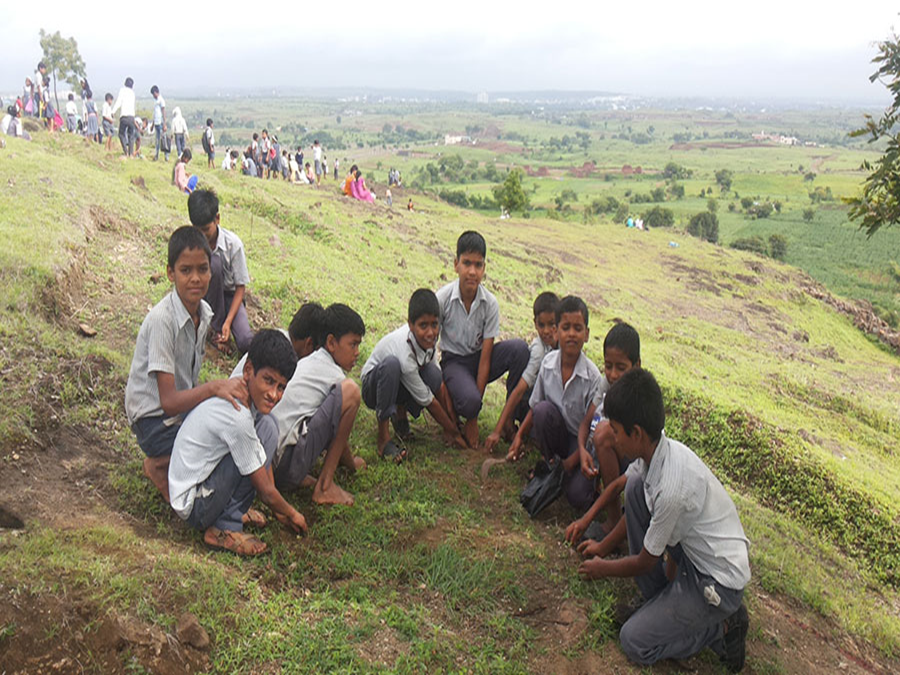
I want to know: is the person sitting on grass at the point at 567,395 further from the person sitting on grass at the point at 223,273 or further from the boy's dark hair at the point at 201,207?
the boy's dark hair at the point at 201,207

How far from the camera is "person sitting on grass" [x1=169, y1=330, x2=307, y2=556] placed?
3.55m

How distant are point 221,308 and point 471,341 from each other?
233cm

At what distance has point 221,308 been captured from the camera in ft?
19.8


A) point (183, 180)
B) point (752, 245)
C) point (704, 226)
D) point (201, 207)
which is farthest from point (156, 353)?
point (704, 226)

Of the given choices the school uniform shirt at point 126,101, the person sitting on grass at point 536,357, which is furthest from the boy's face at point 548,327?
the school uniform shirt at point 126,101

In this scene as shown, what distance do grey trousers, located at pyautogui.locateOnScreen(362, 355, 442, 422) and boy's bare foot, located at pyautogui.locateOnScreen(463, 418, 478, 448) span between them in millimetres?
421

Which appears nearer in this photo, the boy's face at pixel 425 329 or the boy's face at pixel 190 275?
the boy's face at pixel 190 275

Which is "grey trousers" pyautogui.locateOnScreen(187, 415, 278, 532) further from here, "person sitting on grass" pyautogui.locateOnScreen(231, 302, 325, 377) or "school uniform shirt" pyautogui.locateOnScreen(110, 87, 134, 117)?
"school uniform shirt" pyautogui.locateOnScreen(110, 87, 134, 117)

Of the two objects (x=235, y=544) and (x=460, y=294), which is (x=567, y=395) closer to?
(x=460, y=294)

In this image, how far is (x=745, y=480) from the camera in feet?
24.6

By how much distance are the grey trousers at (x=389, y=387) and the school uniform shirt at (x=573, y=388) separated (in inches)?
33.5

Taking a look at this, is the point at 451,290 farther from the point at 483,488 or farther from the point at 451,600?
the point at 451,600

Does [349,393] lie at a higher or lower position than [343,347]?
lower

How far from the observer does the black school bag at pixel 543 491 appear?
4.63 metres
